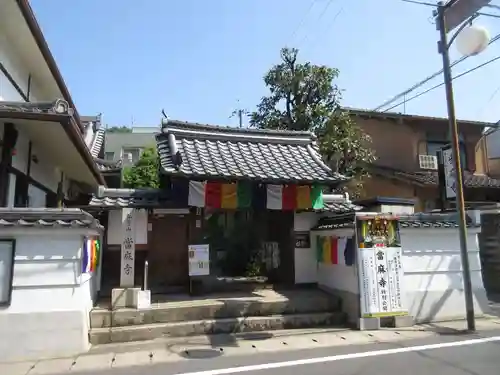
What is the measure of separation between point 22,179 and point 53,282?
3516 millimetres

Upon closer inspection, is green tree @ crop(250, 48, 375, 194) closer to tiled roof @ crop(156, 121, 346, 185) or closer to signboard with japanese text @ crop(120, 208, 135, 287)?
tiled roof @ crop(156, 121, 346, 185)

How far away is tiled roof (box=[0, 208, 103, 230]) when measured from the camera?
7387 millimetres

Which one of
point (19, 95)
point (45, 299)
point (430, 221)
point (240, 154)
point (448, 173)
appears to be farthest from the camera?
point (240, 154)

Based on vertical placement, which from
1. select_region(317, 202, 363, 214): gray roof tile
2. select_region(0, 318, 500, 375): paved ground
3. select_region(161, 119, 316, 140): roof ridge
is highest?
select_region(161, 119, 316, 140): roof ridge

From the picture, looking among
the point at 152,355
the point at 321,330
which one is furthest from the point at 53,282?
the point at 321,330

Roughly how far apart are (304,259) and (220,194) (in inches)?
134

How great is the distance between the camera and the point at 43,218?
301 inches

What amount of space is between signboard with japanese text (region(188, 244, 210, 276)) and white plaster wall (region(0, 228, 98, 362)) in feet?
11.5

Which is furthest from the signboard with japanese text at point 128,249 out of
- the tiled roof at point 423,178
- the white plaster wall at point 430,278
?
the tiled roof at point 423,178

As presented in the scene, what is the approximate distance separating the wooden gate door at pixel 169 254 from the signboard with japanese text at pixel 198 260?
83 cm

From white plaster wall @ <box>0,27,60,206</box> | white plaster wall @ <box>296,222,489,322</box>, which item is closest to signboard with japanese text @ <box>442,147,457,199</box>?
white plaster wall @ <box>296,222,489,322</box>

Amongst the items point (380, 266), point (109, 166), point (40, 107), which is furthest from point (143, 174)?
point (380, 266)

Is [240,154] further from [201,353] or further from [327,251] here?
[201,353]

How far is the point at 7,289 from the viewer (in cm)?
738
